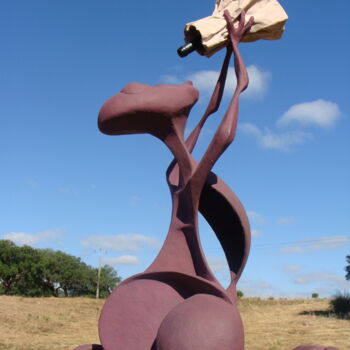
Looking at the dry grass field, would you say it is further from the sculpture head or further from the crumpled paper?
the crumpled paper

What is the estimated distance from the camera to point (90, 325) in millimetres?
18531

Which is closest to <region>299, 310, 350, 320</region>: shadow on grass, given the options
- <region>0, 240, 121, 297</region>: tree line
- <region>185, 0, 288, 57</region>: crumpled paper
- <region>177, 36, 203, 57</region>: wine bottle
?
<region>185, 0, 288, 57</region>: crumpled paper

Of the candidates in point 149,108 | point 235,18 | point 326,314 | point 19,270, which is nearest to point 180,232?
point 149,108

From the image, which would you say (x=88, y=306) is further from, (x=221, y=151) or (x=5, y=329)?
(x=221, y=151)

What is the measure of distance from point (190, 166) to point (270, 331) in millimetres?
12716

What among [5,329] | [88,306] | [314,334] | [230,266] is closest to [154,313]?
[230,266]

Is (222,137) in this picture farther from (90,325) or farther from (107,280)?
(107,280)

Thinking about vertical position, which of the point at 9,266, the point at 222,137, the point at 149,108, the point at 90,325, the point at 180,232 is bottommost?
the point at 90,325

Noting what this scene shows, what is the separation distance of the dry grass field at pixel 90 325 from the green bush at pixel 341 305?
48 centimetres

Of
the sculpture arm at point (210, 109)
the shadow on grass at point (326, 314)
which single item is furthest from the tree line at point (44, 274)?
the sculpture arm at point (210, 109)

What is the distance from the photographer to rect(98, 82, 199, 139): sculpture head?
6.12m

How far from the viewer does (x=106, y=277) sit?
137 feet

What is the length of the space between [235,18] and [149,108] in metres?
1.82

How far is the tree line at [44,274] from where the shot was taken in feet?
119
